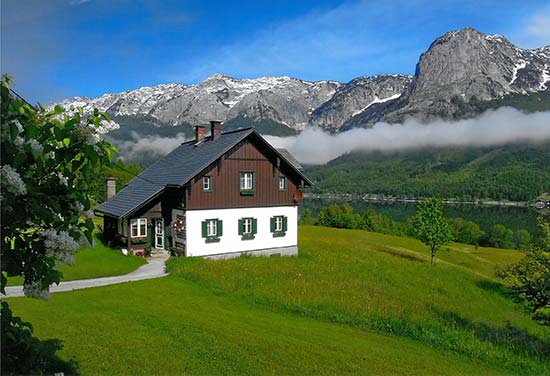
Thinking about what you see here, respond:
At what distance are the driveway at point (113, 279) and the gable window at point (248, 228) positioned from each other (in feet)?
19.9

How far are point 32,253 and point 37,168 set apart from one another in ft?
3.01

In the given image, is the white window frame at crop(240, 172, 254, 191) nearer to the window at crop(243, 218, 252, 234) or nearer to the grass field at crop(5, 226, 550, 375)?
the window at crop(243, 218, 252, 234)

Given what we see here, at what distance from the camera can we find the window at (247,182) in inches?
1249

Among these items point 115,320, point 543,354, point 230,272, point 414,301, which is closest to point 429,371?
point 543,354

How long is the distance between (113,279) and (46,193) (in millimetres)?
19251

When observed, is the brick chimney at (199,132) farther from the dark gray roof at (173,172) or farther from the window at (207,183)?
the window at (207,183)

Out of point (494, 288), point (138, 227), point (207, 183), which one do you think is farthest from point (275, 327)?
point (494, 288)

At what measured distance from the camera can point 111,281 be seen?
21.5 metres

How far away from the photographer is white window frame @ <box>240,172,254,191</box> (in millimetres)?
31859

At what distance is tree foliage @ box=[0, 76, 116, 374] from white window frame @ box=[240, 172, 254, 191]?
26955 mm

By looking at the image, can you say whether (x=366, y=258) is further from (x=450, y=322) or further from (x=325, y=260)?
(x=450, y=322)

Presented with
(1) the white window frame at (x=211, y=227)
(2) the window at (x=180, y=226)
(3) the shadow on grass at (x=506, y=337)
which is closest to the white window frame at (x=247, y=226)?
(1) the white window frame at (x=211, y=227)

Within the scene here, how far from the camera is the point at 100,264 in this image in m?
25.6

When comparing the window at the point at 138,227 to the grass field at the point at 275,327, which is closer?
the grass field at the point at 275,327
